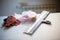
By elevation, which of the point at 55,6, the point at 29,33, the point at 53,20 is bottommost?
the point at 29,33

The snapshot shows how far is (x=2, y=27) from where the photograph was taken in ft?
3.15

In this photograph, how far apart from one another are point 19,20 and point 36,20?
15 cm

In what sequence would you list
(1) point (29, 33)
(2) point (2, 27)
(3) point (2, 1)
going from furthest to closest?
1. (3) point (2, 1)
2. (2) point (2, 27)
3. (1) point (29, 33)

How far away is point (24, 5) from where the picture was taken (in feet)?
6.10

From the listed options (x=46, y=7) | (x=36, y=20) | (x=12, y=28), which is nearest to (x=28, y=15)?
(x=36, y=20)

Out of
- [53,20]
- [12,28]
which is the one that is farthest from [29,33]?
[53,20]

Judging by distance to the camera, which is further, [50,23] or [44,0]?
[44,0]

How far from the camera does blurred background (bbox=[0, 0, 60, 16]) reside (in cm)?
185

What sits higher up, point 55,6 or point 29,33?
point 55,6

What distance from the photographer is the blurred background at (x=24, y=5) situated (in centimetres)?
185

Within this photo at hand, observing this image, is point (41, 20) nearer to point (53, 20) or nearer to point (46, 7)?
point (53, 20)

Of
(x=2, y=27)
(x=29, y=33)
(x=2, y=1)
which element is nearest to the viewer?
(x=29, y=33)

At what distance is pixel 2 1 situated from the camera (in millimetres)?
1841

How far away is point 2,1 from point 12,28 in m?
1.01
